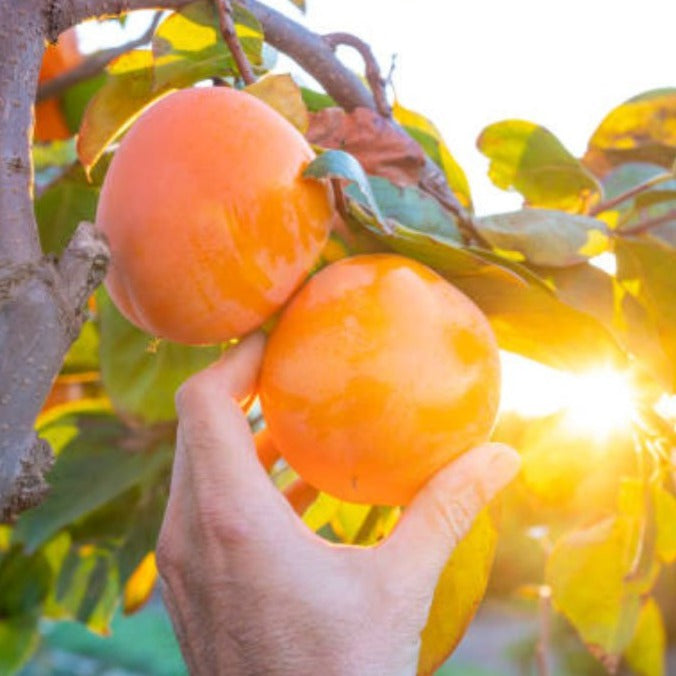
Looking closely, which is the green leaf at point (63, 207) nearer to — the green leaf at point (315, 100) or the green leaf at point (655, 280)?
the green leaf at point (315, 100)

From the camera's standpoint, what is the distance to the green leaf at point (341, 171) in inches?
24.0

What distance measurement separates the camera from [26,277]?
21.0 inches

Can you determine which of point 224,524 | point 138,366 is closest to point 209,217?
point 224,524

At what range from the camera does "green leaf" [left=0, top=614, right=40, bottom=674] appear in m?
1.39

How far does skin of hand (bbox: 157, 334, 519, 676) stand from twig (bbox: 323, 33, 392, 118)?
227mm

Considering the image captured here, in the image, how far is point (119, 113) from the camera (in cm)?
79

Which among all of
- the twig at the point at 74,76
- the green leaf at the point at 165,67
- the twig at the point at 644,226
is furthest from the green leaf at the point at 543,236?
the twig at the point at 74,76

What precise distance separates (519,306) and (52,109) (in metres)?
0.74

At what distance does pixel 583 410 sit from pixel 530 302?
0.42 m

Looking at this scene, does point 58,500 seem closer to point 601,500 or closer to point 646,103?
point 601,500

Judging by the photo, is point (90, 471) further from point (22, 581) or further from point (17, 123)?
point (17, 123)

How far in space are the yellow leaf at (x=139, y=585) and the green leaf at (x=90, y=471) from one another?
87mm

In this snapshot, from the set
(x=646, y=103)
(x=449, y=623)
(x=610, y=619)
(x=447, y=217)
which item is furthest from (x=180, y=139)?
(x=610, y=619)

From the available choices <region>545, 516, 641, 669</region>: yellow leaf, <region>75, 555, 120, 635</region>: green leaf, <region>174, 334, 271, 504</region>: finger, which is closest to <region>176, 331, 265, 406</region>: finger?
<region>174, 334, 271, 504</region>: finger
